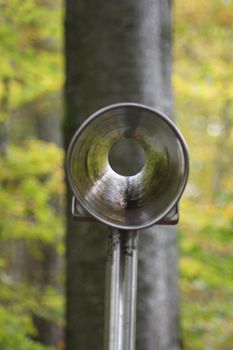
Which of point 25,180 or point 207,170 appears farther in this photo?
point 207,170

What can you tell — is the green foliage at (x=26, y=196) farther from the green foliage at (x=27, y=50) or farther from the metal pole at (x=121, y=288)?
the metal pole at (x=121, y=288)

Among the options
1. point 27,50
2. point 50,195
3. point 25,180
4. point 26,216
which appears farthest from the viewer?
point 50,195

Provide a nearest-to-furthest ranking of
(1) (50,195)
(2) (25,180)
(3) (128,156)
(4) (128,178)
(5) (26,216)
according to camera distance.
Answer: (4) (128,178) → (3) (128,156) → (2) (25,180) → (5) (26,216) → (1) (50,195)

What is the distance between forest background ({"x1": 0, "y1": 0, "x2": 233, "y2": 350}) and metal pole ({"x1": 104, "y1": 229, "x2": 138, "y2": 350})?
2191 millimetres

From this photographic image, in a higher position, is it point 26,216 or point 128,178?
point 26,216

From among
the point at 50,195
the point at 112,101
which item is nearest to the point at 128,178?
the point at 112,101

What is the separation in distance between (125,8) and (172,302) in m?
1.20

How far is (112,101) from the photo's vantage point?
2.28m

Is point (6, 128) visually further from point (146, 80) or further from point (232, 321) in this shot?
point (146, 80)

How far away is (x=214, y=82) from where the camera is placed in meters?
5.33

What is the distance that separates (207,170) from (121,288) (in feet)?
31.7

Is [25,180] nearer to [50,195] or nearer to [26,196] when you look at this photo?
[26,196]

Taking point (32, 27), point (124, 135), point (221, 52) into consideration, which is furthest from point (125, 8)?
point (221, 52)

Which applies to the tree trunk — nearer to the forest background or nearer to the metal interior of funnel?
the metal interior of funnel
